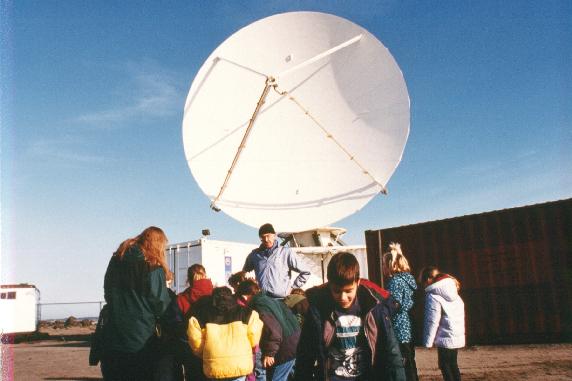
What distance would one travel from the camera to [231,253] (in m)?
16.8

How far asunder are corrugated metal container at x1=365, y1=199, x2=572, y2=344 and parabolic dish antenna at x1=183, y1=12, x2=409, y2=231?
343cm

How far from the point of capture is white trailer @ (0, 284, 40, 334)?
23.7 metres

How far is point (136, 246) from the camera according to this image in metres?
4.13

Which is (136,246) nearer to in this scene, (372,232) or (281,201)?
(281,201)

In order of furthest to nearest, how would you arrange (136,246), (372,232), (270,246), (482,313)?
(372,232) → (482,313) → (270,246) → (136,246)

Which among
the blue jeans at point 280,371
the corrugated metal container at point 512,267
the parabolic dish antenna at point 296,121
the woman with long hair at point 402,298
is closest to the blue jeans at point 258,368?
the blue jeans at point 280,371

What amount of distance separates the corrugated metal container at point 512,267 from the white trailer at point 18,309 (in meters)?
20.0

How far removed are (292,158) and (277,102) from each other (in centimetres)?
144

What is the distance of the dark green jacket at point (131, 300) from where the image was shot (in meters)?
3.99

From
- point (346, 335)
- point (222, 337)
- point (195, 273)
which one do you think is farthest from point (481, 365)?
point (346, 335)

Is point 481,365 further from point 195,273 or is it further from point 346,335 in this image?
point 346,335

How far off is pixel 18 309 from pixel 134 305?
2383cm

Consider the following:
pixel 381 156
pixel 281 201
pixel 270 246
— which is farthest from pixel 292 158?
pixel 270 246

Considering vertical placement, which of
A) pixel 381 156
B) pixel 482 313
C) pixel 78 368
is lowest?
pixel 78 368
